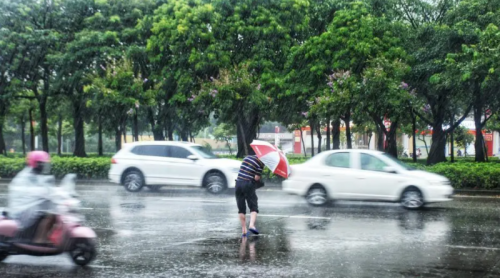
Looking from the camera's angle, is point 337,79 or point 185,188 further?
point 337,79

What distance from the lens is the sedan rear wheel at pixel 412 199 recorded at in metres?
14.4

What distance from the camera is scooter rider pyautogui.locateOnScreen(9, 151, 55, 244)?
7.67m

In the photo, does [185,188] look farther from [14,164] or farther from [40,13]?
[40,13]

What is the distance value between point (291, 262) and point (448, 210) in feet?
24.3

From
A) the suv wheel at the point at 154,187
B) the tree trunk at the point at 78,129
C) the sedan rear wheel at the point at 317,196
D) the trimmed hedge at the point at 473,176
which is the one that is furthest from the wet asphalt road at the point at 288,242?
the tree trunk at the point at 78,129

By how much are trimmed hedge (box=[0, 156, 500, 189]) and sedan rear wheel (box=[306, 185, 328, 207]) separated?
23.0ft

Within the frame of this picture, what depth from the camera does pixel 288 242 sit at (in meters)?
9.91

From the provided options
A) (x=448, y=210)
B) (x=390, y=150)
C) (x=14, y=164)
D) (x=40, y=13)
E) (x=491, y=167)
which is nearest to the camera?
(x=448, y=210)

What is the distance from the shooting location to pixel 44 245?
25.3 ft

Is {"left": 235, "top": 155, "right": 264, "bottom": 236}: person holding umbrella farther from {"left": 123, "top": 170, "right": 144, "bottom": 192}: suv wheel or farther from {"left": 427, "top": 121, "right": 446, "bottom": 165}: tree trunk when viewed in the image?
{"left": 427, "top": 121, "right": 446, "bottom": 165}: tree trunk

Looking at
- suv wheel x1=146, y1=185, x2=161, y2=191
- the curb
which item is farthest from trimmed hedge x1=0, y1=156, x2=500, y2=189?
suv wheel x1=146, y1=185, x2=161, y2=191

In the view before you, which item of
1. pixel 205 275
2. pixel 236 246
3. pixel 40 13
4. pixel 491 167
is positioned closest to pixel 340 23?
pixel 491 167

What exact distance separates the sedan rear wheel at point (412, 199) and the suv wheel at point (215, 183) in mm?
6132

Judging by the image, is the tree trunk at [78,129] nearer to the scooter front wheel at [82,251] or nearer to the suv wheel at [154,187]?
the suv wheel at [154,187]
